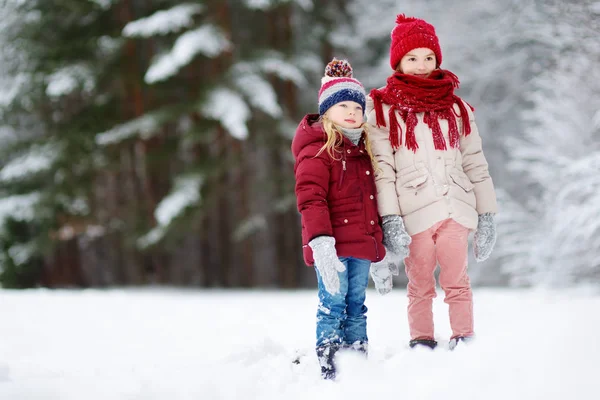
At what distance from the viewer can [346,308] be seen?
3244 millimetres

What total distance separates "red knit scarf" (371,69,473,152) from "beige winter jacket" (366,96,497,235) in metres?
0.03

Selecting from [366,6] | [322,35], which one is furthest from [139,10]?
[366,6]

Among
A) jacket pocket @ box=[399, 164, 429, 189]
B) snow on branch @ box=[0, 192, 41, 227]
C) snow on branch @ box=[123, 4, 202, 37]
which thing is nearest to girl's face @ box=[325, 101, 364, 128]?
jacket pocket @ box=[399, 164, 429, 189]

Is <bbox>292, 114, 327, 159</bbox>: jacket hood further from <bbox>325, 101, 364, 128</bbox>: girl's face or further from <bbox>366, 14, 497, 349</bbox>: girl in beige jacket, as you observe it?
<bbox>366, 14, 497, 349</bbox>: girl in beige jacket

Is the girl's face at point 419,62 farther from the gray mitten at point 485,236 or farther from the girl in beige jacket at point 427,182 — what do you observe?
the gray mitten at point 485,236

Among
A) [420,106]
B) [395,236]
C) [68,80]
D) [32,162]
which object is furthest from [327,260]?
[32,162]

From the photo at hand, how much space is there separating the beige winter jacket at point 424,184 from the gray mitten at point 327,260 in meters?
0.46

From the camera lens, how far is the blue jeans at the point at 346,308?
305cm

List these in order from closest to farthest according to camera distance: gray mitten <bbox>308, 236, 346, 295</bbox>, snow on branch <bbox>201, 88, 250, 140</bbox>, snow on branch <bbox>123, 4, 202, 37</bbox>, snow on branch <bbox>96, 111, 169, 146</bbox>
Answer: gray mitten <bbox>308, 236, 346, 295</bbox>
snow on branch <bbox>201, 88, 250, 140</bbox>
snow on branch <bbox>123, 4, 202, 37</bbox>
snow on branch <bbox>96, 111, 169, 146</bbox>

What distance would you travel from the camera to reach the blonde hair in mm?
3059

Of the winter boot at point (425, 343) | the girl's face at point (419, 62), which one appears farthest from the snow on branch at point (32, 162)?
the winter boot at point (425, 343)

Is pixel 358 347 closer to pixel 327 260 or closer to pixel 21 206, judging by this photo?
pixel 327 260

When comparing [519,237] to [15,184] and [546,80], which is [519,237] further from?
[15,184]

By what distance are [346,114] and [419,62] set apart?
60 cm
